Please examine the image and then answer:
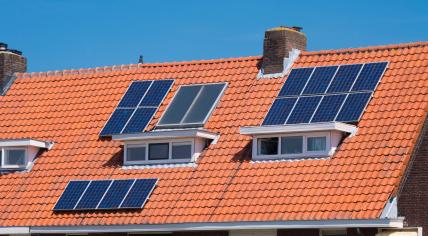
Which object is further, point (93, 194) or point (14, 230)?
point (14, 230)

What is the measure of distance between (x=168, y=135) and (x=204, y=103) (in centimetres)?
217

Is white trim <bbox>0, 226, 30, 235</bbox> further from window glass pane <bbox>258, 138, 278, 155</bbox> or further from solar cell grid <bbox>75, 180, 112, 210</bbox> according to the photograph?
window glass pane <bbox>258, 138, 278, 155</bbox>

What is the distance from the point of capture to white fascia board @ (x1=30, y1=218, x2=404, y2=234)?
29.9m

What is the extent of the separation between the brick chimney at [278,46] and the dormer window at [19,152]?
7201mm

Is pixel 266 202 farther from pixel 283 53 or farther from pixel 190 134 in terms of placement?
pixel 283 53

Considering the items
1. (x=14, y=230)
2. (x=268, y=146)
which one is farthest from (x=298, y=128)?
(x=14, y=230)

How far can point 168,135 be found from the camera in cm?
3519

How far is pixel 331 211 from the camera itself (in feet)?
101

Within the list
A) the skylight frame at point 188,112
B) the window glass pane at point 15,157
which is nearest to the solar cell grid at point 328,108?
the skylight frame at point 188,112

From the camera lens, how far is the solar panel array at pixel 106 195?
113 ft

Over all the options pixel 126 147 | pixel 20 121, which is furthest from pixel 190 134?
pixel 20 121

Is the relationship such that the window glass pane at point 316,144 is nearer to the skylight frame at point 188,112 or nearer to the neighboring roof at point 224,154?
the neighboring roof at point 224,154

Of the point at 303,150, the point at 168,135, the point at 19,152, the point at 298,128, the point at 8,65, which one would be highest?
the point at 8,65

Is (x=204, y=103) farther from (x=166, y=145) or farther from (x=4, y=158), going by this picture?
(x=4, y=158)
